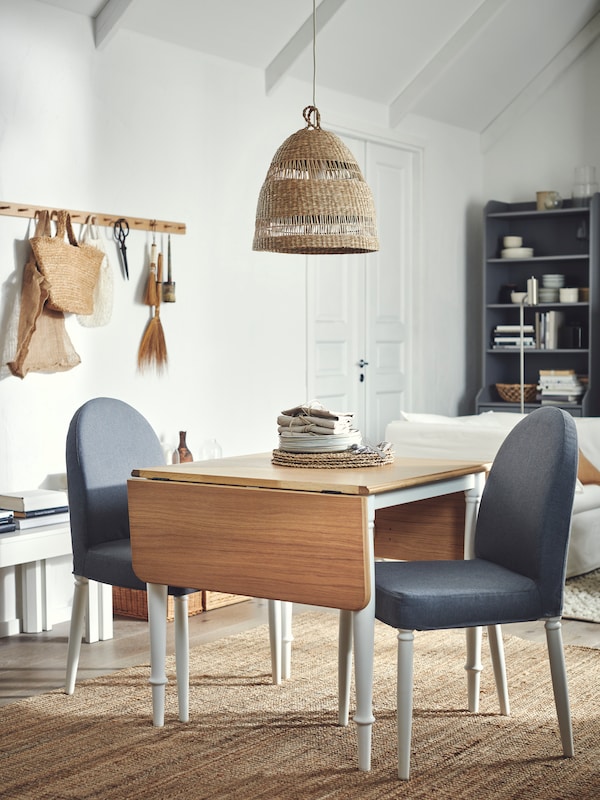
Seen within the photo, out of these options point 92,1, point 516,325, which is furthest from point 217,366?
point 516,325

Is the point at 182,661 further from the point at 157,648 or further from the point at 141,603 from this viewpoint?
the point at 141,603

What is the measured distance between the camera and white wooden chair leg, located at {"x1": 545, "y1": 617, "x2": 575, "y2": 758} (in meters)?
2.52

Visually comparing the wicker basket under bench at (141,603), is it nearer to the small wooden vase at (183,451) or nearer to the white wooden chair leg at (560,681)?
the small wooden vase at (183,451)

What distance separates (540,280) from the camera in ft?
21.6

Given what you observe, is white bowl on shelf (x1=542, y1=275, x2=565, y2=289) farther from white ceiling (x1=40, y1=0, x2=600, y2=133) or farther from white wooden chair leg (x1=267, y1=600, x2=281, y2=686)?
white wooden chair leg (x1=267, y1=600, x2=281, y2=686)

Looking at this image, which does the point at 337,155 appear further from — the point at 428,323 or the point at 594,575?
the point at 428,323

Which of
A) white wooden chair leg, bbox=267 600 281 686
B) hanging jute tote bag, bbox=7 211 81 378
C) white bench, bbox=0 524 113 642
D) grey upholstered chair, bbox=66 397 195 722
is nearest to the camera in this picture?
grey upholstered chair, bbox=66 397 195 722

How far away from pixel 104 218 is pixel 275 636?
1914 millimetres

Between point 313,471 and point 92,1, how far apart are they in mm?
2317

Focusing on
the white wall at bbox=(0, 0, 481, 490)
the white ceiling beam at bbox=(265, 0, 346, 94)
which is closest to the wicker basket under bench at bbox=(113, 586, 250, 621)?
the white wall at bbox=(0, 0, 481, 490)

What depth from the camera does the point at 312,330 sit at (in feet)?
17.7

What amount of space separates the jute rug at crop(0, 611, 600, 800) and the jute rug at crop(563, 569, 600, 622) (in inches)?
18.3

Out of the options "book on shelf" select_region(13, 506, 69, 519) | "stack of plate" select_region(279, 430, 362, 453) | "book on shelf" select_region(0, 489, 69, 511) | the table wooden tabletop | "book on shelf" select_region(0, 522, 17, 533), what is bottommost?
"book on shelf" select_region(0, 522, 17, 533)

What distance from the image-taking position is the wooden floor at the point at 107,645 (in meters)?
3.29
